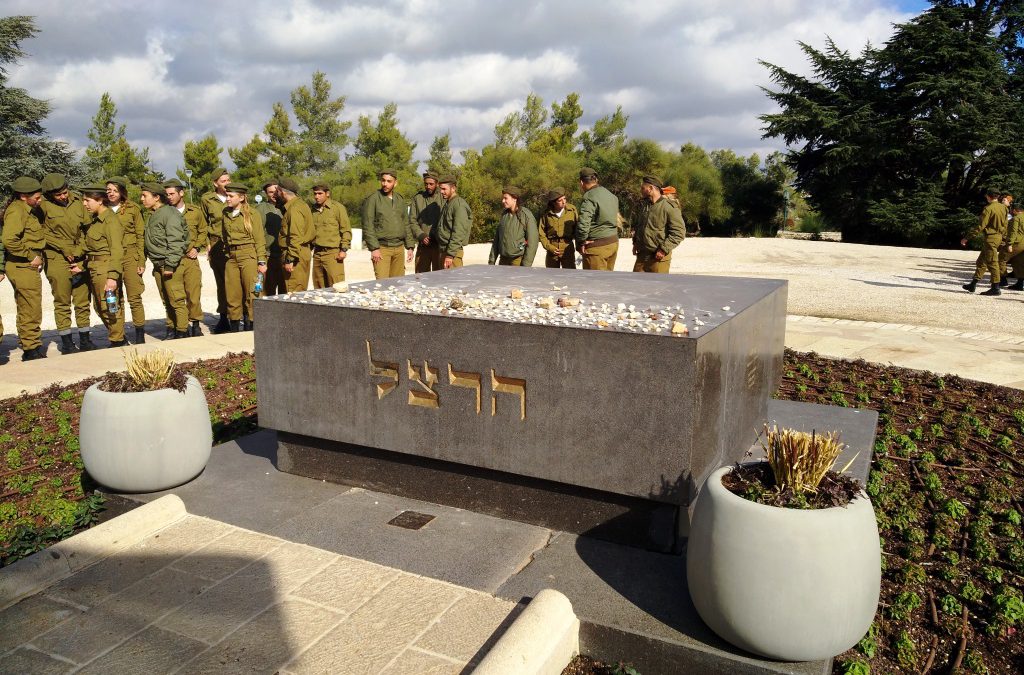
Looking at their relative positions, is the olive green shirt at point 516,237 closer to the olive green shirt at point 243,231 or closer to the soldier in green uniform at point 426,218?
the soldier in green uniform at point 426,218

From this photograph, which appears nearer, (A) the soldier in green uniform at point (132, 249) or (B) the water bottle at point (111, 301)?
(B) the water bottle at point (111, 301)

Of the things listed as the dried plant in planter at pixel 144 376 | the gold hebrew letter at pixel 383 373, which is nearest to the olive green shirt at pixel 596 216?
the gold hebrew letter at pixel 383 373

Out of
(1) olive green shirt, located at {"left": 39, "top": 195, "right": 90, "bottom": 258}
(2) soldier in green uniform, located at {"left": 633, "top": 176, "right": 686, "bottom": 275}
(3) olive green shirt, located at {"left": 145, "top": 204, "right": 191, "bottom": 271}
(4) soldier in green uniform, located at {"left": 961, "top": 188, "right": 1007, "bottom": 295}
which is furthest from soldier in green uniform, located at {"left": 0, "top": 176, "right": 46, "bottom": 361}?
(4) soldier in green uniform, located at {"left": 961, "top": 188, "right": 1007, "bottom": 295}

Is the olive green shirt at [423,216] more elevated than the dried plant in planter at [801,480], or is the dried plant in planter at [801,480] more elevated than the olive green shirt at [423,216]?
the olive green shirt at [423,216]

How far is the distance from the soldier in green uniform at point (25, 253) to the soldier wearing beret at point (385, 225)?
12.7 ft

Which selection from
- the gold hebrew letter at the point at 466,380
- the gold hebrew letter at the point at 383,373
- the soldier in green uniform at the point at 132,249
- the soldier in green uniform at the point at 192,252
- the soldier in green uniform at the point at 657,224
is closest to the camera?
the gold hebrew letter at the point at 466,380

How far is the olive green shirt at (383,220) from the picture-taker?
1091 cm

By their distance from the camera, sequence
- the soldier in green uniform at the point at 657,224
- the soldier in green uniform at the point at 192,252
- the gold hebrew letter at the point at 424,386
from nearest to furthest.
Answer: the gold hebrew letter at the point at 424,386, the soldier in green uniform at the point at 657,224, the soldier in green uniform at the point at 192,252

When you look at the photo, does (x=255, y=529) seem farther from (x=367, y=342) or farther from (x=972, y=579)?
(x=972, y=579)

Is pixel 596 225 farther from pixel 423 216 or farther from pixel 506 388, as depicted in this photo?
pixel 506 388

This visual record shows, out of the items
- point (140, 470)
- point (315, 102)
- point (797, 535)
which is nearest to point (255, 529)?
Result: point (140, 470)

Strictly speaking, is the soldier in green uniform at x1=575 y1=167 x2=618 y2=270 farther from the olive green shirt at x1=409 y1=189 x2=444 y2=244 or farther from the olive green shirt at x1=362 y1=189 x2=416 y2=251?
the olive green shirt at x1=362 y1=189 x2=416 y2=251

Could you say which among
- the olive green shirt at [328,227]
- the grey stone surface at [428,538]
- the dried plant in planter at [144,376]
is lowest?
the grey stone surface at [428,538]

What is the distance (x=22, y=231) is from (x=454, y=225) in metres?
4.99
